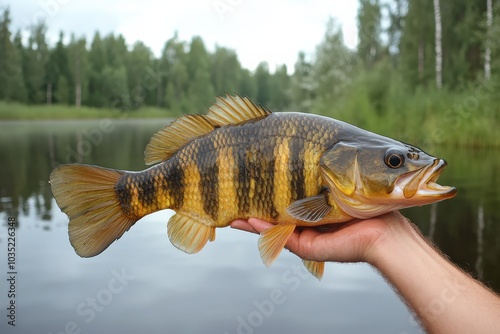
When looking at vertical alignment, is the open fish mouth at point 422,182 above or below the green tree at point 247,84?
below

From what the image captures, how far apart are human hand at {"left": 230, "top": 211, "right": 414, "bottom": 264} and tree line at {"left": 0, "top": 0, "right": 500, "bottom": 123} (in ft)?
9.80

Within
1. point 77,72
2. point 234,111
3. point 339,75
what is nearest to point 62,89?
point 77,72

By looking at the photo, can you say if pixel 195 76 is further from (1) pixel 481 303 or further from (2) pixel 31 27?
(1) pixel 481 303

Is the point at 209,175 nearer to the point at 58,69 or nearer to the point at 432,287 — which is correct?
the point at 432,287

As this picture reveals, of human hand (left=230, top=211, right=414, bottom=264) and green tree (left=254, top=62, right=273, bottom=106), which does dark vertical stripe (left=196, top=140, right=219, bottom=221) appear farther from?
green tree (left=254, top=62, right=273, bottom=106)

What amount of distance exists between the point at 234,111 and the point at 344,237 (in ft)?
2.83

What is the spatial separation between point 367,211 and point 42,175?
73.3 feet

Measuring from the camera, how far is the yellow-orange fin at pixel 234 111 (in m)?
2.81

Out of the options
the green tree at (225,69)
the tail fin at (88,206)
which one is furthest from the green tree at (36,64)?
the tail fin at (88,206)

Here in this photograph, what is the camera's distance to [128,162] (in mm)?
24594

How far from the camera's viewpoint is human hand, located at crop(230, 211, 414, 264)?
2768mm

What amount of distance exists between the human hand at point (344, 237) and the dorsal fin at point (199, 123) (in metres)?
0.52

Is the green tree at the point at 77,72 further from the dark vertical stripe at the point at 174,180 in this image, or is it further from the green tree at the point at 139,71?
the dark vertical stripe at the point at 174,180

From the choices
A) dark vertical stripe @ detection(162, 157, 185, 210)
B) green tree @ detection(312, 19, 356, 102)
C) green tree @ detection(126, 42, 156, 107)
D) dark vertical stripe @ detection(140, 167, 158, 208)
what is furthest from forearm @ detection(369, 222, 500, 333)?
green tree @ detection(126, 42, 156, 107)
